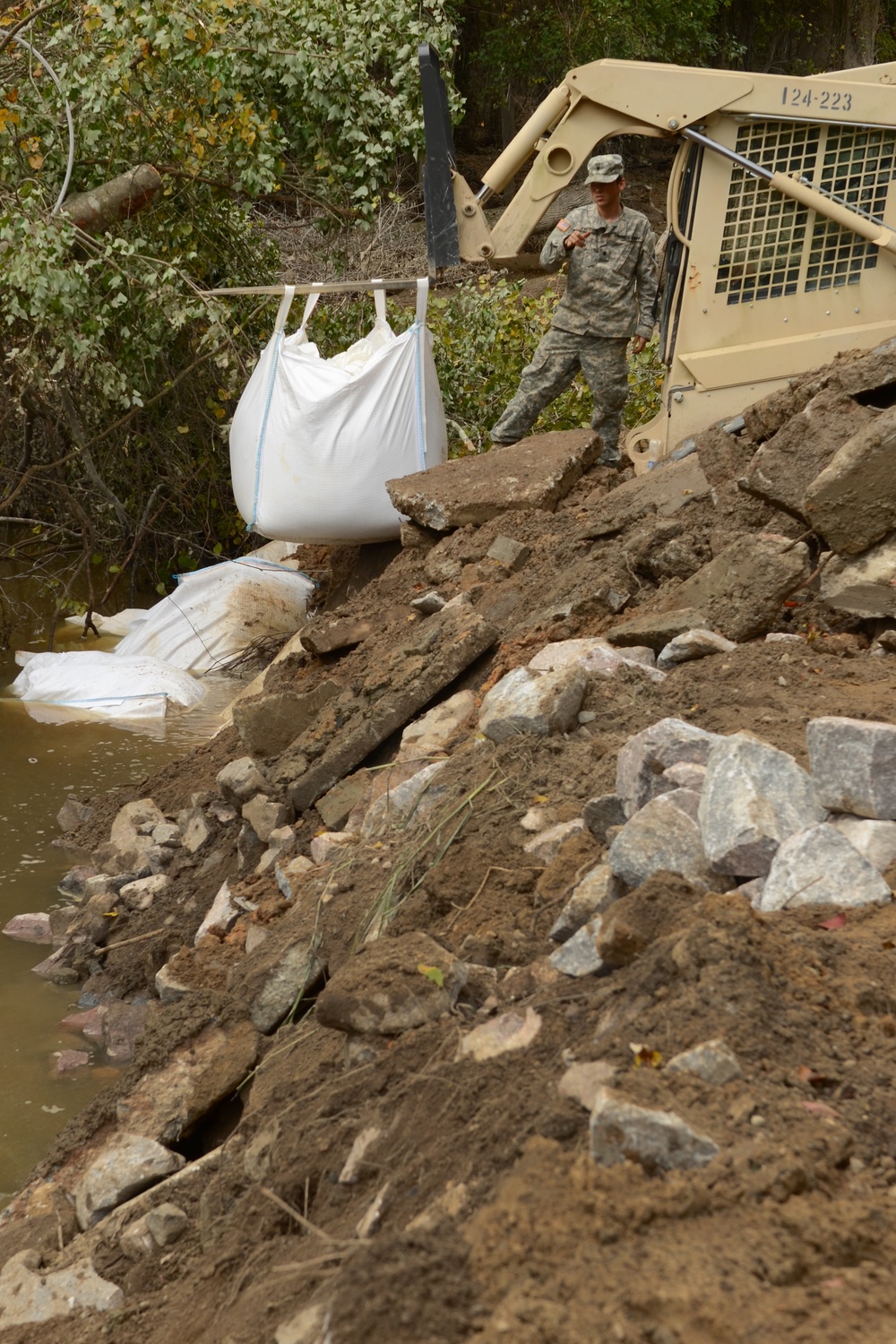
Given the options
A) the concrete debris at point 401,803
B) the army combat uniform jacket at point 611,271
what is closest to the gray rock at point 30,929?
the concrete debris at point 401,803

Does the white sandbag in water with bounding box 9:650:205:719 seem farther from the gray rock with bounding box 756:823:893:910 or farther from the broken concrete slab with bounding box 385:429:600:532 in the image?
the gray rock with bounding box 756:823:893:910

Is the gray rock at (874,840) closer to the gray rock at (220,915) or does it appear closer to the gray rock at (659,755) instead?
the gray rock at (659,755)

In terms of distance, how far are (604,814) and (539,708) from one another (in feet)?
2.33

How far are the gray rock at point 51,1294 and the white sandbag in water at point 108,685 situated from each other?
3811mm

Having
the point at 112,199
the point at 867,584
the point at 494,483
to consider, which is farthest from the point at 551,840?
the point at 112,199

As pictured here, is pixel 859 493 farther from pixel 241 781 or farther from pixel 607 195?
pixel 607 195

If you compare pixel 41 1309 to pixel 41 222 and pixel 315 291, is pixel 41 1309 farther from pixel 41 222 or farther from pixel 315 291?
pixel 41 222

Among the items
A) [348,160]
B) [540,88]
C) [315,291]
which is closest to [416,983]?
[315,291]

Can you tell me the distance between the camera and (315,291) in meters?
5.61

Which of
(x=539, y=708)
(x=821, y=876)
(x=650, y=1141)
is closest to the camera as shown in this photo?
(x=650, y=1141)

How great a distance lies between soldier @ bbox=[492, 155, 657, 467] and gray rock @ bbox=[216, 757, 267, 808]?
103 inches

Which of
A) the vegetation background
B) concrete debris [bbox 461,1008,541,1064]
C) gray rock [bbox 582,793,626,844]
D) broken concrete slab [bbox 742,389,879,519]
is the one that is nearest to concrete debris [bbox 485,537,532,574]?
broken concrete slab [bbox 742,389,879,519]

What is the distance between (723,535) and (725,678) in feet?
3.41

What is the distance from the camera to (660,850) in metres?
2.30
